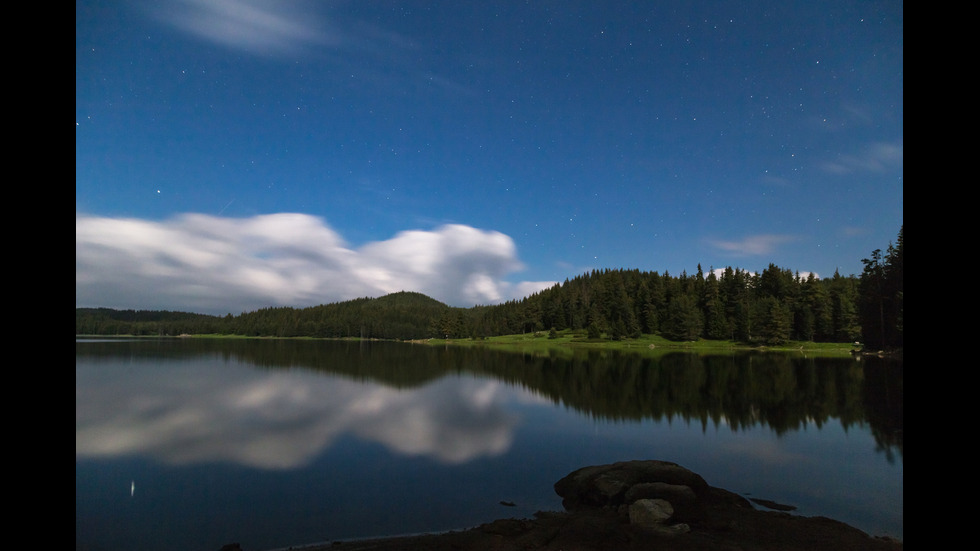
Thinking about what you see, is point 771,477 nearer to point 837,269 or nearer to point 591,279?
point 837,269

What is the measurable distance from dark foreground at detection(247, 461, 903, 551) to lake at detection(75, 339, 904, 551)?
1572 mm

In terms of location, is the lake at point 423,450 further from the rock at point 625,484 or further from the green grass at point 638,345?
the green grass at point 638,345

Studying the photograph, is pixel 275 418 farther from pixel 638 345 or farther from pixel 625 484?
pixel 638 345

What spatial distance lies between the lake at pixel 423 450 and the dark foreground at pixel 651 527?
1.57 meters

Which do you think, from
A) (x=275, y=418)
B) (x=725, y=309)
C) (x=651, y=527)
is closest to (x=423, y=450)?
(x=651, y=527)

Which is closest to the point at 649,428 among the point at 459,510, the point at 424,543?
the point at 459,510

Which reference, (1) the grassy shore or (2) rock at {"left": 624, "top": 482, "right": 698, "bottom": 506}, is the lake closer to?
(2) rock at {"left": 624, "top": 482, "right": 698, "bottom": 506}

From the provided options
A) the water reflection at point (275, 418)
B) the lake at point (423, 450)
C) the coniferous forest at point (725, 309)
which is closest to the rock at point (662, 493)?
the lake at point (423, 450)

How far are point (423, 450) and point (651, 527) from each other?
13.6 m

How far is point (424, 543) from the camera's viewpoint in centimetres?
1169

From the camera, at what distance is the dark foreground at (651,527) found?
441 inches
